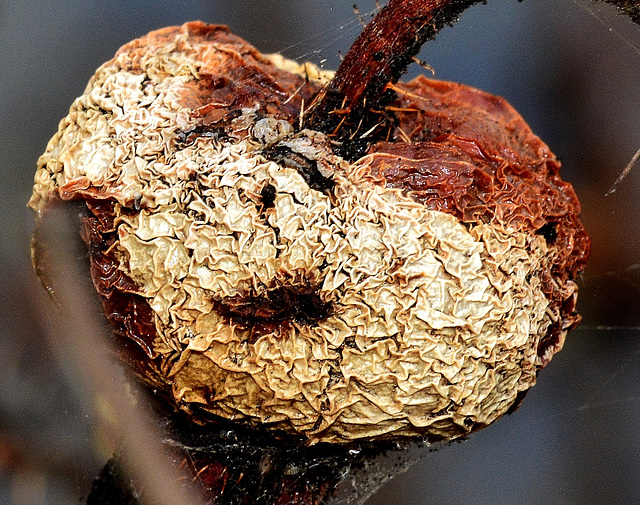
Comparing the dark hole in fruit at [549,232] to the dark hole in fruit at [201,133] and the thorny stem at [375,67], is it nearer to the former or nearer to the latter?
the thorny stem at [375,67]

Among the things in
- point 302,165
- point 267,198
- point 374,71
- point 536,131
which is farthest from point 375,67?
point 536,131

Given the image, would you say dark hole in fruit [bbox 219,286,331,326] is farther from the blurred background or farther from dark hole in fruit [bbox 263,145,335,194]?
the blurred background

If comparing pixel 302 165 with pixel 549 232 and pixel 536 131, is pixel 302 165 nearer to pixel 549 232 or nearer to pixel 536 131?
pixel 549 232

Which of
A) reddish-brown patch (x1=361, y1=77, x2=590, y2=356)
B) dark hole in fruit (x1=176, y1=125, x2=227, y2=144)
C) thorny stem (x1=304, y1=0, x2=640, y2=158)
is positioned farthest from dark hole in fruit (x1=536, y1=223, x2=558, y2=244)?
dark hole in fruit (x1=176, y1=125, x2=227, y2=144)

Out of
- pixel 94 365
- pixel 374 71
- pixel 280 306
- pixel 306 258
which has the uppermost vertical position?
pixel 374 71

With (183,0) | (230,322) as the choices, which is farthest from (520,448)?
(183,0)

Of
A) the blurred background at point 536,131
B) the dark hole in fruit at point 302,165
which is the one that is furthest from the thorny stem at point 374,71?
the blurred background at point 536,131
